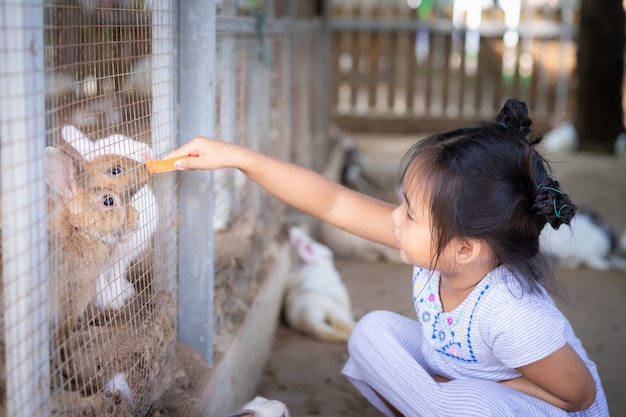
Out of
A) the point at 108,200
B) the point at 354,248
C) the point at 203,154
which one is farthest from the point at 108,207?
the point at 354,248

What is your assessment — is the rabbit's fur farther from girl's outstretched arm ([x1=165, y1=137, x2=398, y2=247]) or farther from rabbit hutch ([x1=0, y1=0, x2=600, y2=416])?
girl's outstretched arm ([x1=165, y1=137, x2=398, y2=247])

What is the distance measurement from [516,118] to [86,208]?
1093 mm

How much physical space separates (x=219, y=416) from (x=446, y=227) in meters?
0.99

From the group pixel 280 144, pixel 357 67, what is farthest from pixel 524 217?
pixel 357 67

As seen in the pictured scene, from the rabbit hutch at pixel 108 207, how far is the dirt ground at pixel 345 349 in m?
0.42

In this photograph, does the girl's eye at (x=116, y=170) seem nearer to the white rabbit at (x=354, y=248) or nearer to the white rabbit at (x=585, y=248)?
the white rabbit at (x=354, y=248)

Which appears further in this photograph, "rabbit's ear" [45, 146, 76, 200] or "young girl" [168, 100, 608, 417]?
"young girl" [168, 100, 608, 417]

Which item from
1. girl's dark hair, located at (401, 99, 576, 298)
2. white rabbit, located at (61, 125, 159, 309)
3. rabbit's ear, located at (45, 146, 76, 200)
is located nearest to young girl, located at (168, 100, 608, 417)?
girl's dark hair, located at (401, 99, 576, 298)

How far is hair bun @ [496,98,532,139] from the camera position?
2.03 metres

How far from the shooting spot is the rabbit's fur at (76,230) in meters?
1.62

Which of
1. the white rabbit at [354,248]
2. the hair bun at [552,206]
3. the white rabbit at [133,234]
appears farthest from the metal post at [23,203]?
the white rabbit at [354,248]

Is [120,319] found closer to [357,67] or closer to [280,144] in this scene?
[280,144]

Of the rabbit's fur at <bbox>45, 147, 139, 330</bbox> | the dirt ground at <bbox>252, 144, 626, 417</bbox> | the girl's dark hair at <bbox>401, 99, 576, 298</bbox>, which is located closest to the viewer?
the rabbit's fur at <bbox>45, 147, 139, 330</bbox>

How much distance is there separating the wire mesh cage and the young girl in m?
0.19
